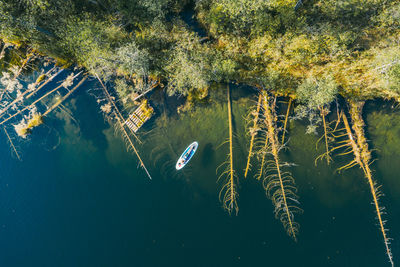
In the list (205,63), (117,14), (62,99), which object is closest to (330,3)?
(205,63)

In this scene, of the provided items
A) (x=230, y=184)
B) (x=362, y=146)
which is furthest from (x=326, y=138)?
(x=230, y=184)

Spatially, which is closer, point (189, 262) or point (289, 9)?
point (289, 9)

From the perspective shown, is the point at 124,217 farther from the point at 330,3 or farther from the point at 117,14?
the point at 330,3

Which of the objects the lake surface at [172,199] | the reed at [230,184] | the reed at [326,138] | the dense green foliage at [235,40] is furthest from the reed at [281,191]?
the dense green foliage at [235,40]

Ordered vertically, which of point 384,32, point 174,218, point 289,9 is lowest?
point 174,218

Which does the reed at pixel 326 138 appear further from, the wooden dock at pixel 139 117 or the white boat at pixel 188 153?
the wooden dock at pixel 139 117
